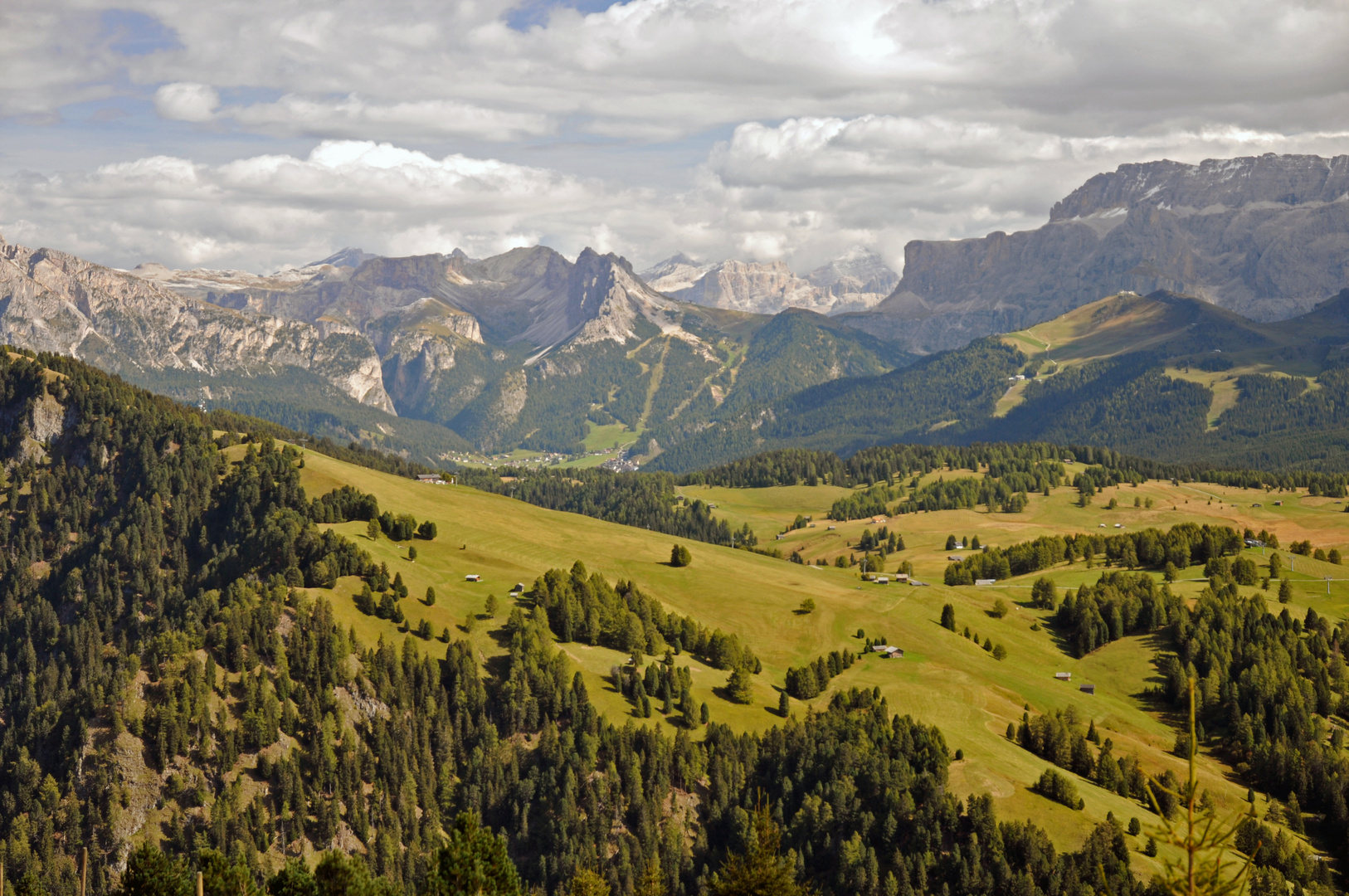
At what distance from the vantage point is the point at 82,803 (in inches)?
7318

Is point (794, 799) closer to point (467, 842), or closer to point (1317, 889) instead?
point (1317, 889)

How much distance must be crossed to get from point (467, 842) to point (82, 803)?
11531 cm

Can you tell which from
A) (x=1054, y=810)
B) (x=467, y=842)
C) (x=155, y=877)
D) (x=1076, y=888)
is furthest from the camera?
(x=1054, y=810)

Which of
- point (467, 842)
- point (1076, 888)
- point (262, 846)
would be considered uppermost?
point (467, 842)

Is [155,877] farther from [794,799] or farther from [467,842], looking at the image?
[794,799]

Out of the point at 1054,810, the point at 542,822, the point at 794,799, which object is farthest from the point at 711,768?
the point at 1054,810

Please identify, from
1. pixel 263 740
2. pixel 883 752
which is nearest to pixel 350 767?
pixel 263 740

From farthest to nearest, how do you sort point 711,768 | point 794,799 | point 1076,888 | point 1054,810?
point 711,768, point 794,799, point 1054,810, point 1076,888

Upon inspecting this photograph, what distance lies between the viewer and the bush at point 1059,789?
17275 cm

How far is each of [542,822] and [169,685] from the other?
68628mm

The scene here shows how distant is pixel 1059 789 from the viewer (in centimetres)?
17388

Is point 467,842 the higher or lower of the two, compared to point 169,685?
higher

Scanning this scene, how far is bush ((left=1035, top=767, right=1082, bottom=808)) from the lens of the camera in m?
173

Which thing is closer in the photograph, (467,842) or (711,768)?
(467,842)
